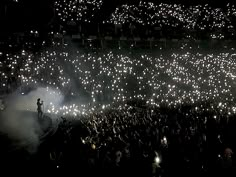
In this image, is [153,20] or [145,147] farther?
[153,20]

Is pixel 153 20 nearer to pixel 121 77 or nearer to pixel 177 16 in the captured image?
pixel 177 16

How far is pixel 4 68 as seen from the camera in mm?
22906

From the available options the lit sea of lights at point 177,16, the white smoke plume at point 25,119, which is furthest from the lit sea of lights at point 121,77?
the lit sea of lights at point 177,16

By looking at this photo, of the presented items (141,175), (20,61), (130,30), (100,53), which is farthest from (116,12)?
(141,175)

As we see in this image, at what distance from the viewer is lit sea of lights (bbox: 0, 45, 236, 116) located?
75.9ft

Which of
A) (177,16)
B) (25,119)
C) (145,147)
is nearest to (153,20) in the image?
(177,16)

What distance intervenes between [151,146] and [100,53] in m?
14.0

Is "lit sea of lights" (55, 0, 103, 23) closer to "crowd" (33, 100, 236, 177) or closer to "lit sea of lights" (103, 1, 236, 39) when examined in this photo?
"lit sea of lights" (103, 1, 236, 39)

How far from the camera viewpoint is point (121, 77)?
2527cm

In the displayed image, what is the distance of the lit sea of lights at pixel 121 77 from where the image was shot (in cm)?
2312

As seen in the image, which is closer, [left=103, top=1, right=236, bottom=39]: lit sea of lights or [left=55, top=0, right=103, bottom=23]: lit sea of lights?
[left=55, top=0, right=103, bottom=23]: lit sea of lights

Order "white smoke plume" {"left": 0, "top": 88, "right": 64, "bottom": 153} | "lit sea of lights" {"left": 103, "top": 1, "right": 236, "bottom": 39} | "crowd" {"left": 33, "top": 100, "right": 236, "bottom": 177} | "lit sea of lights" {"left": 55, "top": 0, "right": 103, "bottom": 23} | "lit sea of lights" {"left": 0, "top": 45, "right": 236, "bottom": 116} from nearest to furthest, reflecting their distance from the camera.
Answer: "crowd" {"left": 33, "top": 100, "right": 236, "bottom": 177} → "white smoke plume" {"left": 0, "top": 88, "right": 64, "bottom": 153} → "lit sea of lights" {"left": 0, "top": 45, "right": 236, "bottom": 116} → "lit sea of lights" {"left": 55, "top": 0, "right": 103, "bottom": 23} → "lit sea of lights" {"left": 103, "top": 1, "right": 236, "bottom": 39}

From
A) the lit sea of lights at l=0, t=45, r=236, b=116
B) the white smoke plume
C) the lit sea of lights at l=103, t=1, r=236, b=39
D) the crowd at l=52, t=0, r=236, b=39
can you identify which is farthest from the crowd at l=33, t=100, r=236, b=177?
the lit sea of lights at l=103, t=1, r=236, b=39

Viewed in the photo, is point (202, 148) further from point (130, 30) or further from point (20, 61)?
point (130, 30)
